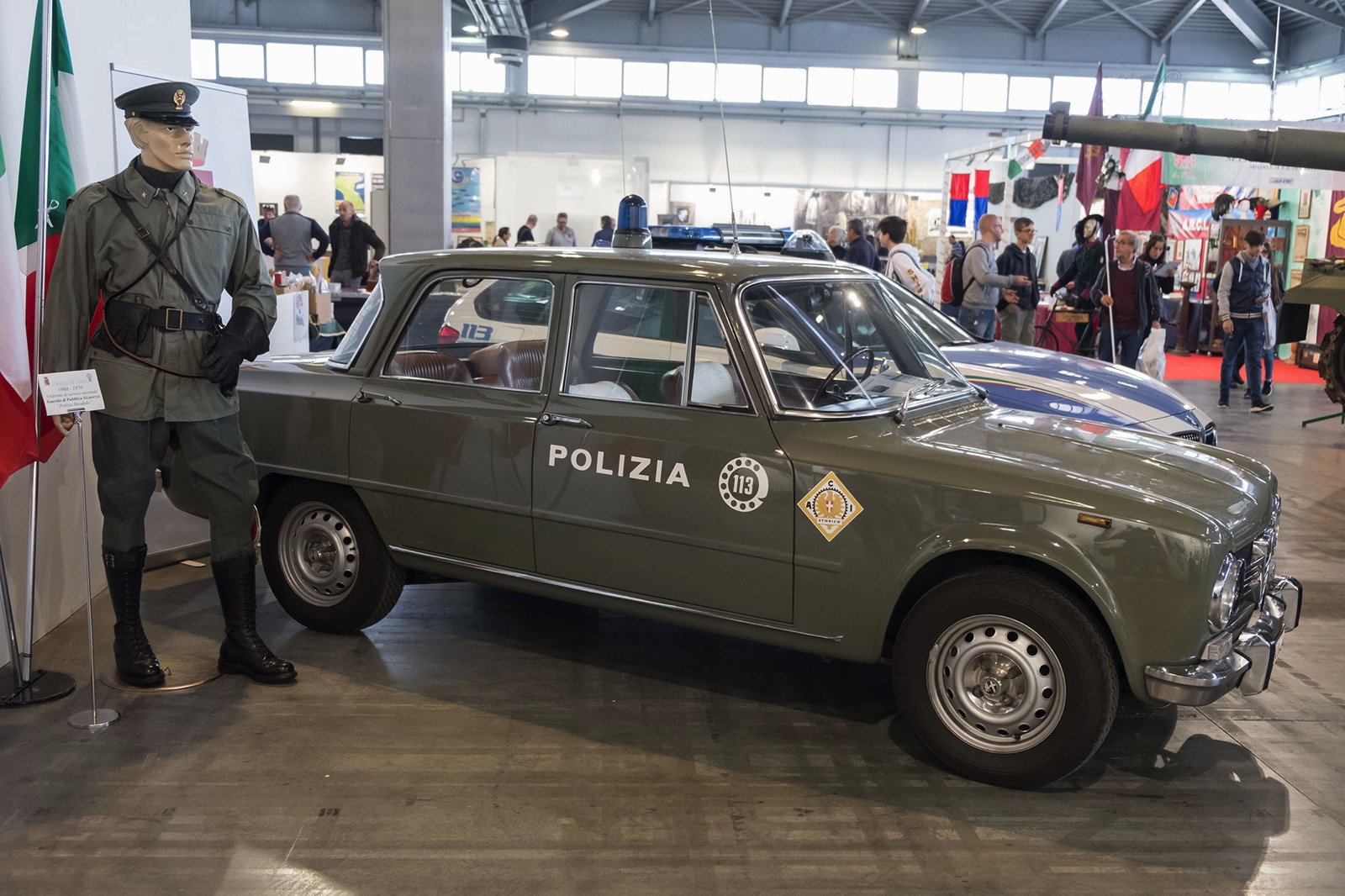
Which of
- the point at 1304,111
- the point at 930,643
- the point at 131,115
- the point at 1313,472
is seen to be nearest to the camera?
the point at 930,643

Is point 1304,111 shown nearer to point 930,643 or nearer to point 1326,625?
point 1326,625

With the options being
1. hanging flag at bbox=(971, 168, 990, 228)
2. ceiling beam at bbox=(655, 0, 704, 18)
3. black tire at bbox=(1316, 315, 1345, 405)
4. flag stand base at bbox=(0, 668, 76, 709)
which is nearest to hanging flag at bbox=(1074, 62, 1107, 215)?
hanging flag at bbox=(971, 168, 990, 228)

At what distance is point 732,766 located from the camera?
149 inches

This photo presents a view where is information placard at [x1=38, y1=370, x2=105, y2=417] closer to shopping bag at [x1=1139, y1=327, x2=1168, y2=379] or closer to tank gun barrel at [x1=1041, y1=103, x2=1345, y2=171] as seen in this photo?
tank gun barrel at [x1=1041, y1=103, x2=1345, y2=171]

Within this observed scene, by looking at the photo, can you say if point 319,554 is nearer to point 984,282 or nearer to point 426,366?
point 426,366

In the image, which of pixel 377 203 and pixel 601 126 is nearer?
pixel 377 203

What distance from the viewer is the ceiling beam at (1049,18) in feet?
86.4

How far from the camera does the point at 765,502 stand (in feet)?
12.5

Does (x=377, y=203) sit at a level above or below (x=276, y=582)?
above

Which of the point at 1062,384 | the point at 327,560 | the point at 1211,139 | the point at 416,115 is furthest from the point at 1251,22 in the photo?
the point at 327,560

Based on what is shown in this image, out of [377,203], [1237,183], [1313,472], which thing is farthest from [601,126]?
[1313,472]

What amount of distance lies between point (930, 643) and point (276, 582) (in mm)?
2845

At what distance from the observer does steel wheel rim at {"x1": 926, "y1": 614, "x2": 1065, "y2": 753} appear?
3533 mm

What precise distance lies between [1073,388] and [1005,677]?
368cm
